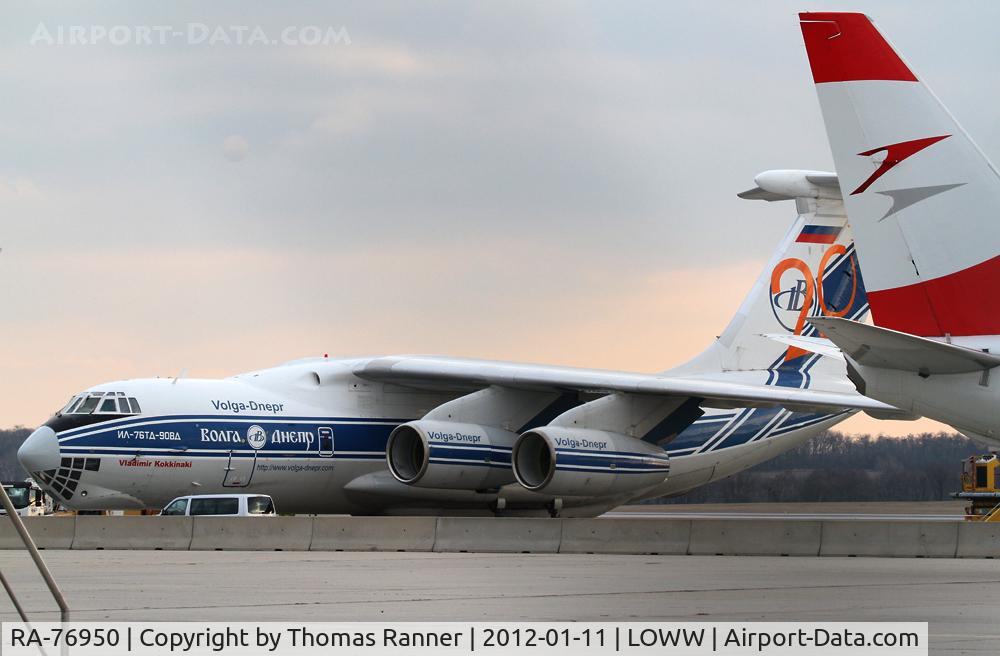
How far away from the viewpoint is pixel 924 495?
42.4 metres

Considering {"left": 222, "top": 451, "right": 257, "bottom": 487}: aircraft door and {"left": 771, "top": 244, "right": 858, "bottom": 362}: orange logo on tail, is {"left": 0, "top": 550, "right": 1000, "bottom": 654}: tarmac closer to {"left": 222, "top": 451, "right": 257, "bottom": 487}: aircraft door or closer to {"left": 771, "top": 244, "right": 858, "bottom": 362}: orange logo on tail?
{"left": 222, "top": 451, "right": 257, "bottom": 487}: aircraft door

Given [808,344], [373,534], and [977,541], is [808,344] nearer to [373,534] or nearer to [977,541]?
[977,541]

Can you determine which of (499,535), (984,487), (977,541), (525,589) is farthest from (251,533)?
(984,487)

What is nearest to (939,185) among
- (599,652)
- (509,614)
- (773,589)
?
(773,589)

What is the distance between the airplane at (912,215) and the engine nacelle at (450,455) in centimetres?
1282

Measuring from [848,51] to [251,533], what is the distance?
933 centimetres

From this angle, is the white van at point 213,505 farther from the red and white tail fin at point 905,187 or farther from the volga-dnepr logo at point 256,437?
the red and white tail fin at point 905,187

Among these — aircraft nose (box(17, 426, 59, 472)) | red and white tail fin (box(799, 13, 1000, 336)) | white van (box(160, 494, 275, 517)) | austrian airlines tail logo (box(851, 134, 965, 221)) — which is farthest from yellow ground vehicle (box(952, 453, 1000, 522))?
austrian airlines tail logo (box(851, 134, 965, 221))

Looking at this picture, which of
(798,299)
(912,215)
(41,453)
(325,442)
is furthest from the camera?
(798,299)

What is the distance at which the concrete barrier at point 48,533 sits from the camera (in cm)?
1748

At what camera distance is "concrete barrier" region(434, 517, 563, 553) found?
1692cm

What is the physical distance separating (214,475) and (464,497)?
449cm

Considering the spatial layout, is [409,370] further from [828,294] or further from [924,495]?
[924,495]

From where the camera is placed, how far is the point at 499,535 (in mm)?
17172
